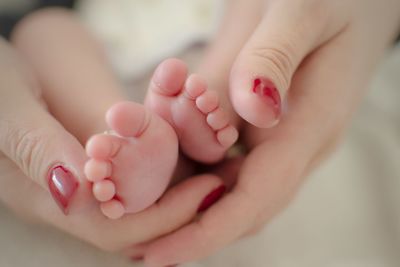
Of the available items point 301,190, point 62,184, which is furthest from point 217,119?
point 301,190

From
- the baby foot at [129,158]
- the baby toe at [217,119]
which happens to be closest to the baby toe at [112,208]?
the baby foot at [129,158]

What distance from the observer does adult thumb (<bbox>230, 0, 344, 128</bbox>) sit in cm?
39

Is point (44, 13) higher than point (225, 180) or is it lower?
higher

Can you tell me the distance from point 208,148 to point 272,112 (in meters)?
0.10

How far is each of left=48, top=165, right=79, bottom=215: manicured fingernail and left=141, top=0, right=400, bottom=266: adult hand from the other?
12 cm

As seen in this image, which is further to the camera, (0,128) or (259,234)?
(259,234)

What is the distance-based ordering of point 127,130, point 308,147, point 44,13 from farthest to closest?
point 44,13, point 308,147, point 127,130

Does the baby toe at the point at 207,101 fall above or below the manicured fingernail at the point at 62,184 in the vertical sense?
above

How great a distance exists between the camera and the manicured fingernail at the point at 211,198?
0.50 meters

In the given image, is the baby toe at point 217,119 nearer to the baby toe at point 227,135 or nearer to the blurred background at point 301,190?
the baby toe at point 227,135

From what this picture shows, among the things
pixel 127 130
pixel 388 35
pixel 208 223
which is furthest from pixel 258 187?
pixel 388 35

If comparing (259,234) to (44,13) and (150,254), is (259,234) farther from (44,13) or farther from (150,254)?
(44,13)

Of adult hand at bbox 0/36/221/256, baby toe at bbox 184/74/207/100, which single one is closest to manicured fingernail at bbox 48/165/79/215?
adult hand at bbox 0/36/221/256

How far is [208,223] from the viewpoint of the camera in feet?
1.57
